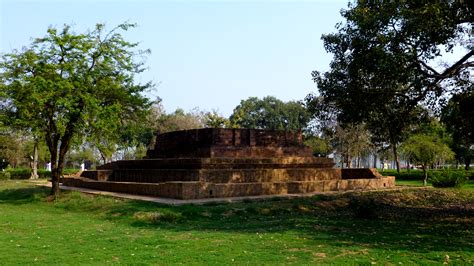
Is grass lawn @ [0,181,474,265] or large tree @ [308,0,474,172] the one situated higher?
large tree @ [308,0,474,172]

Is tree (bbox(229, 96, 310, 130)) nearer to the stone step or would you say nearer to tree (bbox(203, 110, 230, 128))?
tree (bbox(203, 110, 230, 128))

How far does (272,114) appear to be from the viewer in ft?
242

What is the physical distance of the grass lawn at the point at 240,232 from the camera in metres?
7.37

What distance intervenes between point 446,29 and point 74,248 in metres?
10.2

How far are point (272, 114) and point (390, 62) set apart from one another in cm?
6244

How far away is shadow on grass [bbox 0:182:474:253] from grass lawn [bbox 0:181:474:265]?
0.03 m

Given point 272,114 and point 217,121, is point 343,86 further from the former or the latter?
point 272,114

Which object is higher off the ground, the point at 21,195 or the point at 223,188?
the point at 223,188

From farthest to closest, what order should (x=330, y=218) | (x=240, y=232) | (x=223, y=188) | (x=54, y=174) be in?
(x=54, y=174), (x=223, y=188), (x=330, y=218), (x=240, y=232)

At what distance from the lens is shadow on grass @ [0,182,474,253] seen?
361 inches

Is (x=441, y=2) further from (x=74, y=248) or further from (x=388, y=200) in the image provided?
(x=74, y=248)

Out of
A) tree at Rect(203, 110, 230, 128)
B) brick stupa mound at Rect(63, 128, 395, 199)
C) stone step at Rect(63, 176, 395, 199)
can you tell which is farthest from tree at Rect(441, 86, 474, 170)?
tree at Rect(203, 110, 230, 128)

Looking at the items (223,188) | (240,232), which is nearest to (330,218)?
(240,232)

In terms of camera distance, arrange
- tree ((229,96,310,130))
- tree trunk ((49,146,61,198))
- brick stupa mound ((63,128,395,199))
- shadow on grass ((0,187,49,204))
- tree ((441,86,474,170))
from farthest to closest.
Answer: tree ((229,96,310,130)) → shadow on grass ((0,187,49,204)) → tree trunk ((49,146,61,198)) → brick stupa mound ((63,128,395,199)) → tree ((441,86,474,170))
